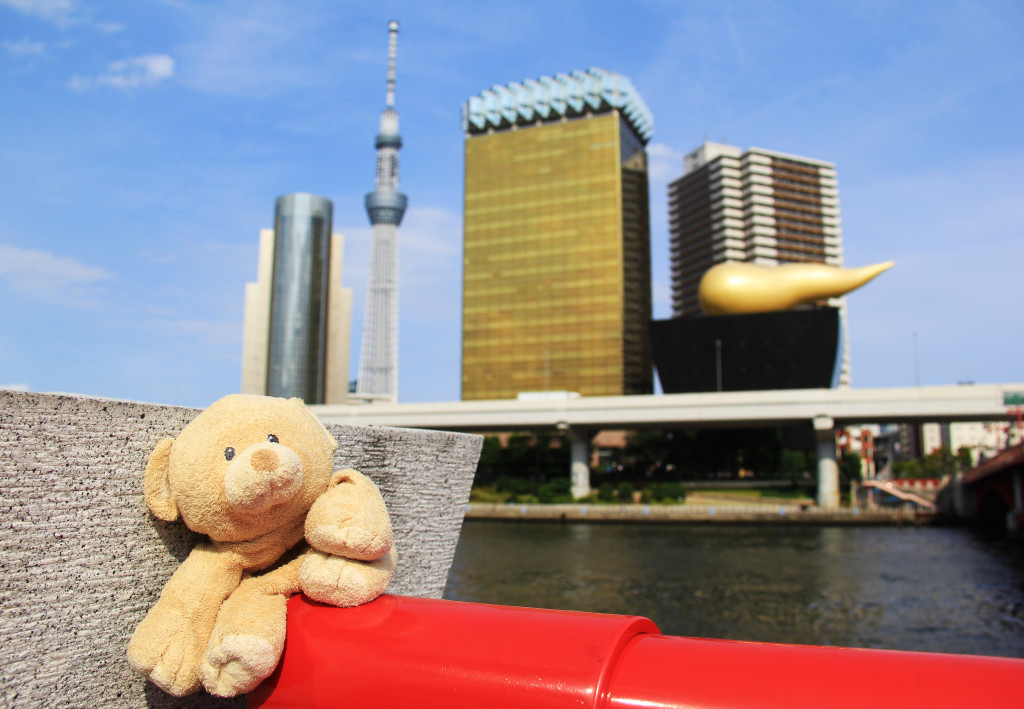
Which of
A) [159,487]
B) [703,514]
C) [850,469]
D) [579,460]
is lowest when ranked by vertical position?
[703,514]

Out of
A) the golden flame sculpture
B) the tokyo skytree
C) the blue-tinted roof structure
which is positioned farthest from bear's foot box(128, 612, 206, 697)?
the tokyo skytree

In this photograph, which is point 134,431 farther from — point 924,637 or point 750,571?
point 750,571

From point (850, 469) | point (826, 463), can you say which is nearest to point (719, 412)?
point (826, 463)

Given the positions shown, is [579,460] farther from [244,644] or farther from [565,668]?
[565,668]

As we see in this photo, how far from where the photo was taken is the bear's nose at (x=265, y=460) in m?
2.26

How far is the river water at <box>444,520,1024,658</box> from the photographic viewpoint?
14.2 m

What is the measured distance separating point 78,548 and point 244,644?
0.67m

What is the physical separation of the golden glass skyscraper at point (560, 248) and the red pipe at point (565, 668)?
274ft

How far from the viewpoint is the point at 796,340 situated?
48.0 m

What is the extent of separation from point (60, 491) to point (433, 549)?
2.35 m

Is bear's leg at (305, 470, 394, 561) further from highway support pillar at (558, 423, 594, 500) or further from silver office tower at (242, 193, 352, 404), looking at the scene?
silver office tower at (242, 193, 352, 404)

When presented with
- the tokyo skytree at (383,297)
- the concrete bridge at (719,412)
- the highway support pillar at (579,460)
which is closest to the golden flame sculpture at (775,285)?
the concrete bridge at (719,412)

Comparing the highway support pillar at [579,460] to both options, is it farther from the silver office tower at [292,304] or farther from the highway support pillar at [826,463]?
the silver office tower at [292,304]

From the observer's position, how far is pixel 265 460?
7.42ft
